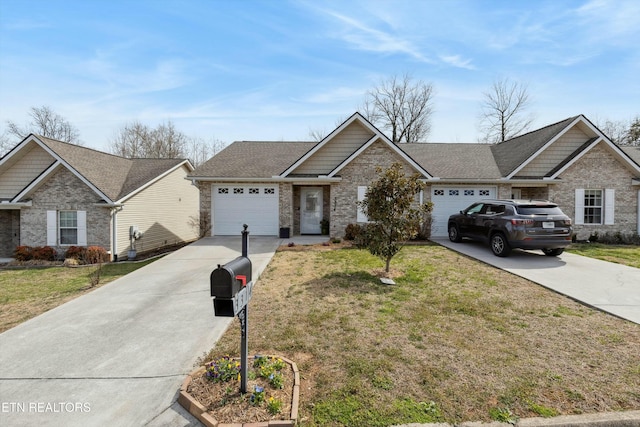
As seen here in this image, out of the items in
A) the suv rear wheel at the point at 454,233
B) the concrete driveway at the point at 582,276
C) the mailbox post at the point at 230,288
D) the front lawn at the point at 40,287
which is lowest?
the front lawn at the point at 40,287

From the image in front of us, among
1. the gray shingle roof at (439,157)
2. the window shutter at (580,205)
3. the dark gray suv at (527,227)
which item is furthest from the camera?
the gray shingle roof at (439,157)

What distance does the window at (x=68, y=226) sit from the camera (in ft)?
42.7

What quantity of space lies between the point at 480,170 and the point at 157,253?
55.3 feet

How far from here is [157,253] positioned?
50.1 feet

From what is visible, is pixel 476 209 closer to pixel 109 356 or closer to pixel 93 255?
pixel 109 356

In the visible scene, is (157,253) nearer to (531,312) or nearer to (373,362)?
(373,362)

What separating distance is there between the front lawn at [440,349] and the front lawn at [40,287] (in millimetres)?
4576

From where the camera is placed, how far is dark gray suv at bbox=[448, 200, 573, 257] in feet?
28.9

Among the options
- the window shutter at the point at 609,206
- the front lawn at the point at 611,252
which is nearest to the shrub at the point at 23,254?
the front lawn at the point at 611,252

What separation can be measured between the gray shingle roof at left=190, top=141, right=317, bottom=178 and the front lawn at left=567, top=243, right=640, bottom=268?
41.8 ft

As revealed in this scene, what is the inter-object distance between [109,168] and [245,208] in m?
7.17

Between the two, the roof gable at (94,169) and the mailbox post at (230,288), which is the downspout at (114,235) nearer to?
the roof gable at (94,169)

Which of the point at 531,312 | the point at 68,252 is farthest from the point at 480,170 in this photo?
the point at 68,252

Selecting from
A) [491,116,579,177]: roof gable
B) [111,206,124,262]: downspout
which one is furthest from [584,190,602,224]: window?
[111,206,124,262]: downspout
